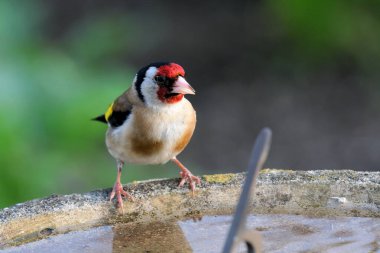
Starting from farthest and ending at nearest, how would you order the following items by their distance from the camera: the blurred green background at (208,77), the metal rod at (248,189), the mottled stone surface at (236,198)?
1. the blurred green background at (208,77)
2. the mottled stone surface at (236,198)
3. the metal rod at (248,189)

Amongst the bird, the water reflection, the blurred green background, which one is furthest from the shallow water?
the blurred green background

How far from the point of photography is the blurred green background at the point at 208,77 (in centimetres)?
402

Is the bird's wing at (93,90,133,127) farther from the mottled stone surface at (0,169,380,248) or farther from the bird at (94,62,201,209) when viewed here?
the mottled stone surface at (0,169,380,248)

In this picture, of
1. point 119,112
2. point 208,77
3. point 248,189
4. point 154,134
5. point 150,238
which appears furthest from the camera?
point 208,77

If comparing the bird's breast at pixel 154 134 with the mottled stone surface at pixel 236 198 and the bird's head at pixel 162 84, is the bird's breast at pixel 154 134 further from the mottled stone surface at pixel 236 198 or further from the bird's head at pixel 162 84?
the mottled stone surface at pixel 236 198

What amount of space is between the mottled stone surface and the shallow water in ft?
0.11

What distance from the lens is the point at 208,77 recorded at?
5.88m

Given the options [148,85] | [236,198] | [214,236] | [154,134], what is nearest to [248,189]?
[214,236]

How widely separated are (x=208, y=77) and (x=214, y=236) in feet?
11.2

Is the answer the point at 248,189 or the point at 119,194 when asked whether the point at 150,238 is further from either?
the point at 248,189

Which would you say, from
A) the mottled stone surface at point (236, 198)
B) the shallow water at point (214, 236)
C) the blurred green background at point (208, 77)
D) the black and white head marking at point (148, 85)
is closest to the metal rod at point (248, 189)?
the shallow water at point (214, 236)

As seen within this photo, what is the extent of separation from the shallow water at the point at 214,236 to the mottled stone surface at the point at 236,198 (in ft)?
0.11

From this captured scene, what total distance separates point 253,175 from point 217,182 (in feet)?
3.31

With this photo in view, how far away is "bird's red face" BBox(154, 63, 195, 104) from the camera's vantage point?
3.10 m
